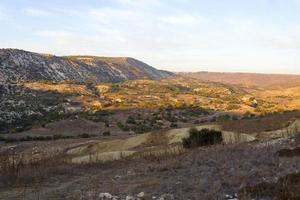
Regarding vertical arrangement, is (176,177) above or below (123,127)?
above

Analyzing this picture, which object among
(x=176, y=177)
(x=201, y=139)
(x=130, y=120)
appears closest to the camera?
(x=176, y=177)

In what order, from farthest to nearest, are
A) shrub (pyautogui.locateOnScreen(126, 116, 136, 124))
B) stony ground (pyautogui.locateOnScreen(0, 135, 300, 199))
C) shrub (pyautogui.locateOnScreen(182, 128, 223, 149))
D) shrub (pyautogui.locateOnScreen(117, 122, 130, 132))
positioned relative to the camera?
shrub (pyautogui.locateOnScreen(126, 116, 136, 124)) → shrub (pyautogui.locateOnScreen(117, 122, 130, 132)) → shrub (pyautogui.locateOnScreen(182, 128, 223, 149)) → stony ground (pyautogui.locateOnScreen(0, 135, 300, 199))

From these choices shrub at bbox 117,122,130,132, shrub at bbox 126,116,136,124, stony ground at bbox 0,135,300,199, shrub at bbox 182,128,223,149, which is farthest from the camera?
shrub at bbox 126,116,136,124

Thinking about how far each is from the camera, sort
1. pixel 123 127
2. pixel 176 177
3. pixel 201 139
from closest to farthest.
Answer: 1. pixel 176 177
2. pixel 201 139
3. pixel 123 127

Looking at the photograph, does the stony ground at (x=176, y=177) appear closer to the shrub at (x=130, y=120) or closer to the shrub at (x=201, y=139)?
the shrub at (x=201, y=139)

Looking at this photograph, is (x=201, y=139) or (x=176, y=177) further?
(x=201, y=139)

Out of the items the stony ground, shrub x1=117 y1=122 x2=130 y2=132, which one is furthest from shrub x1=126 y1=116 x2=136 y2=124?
the stony ground

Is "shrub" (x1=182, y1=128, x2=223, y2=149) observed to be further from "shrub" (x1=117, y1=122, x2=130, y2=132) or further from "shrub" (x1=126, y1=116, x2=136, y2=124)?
"shrub" (x1=126, y1=116, x2=136, y2=124)

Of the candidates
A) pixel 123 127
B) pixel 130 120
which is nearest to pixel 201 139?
pixel 123 127

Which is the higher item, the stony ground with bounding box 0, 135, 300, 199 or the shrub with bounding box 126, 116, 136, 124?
the stony ground with bounding box 0, 135, 300, 199

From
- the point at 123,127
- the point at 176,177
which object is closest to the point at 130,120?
the point at 123,127

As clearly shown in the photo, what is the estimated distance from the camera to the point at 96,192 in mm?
12344

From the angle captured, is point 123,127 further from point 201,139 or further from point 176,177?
point 176,177

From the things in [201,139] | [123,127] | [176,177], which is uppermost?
[176,177]
